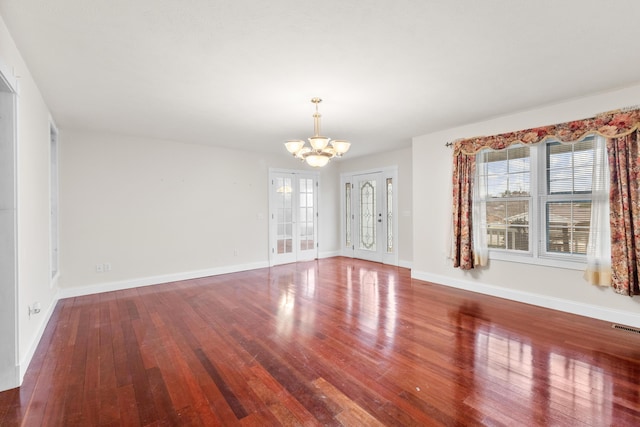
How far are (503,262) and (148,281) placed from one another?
5.56 metres

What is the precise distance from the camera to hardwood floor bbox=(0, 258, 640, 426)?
186cm

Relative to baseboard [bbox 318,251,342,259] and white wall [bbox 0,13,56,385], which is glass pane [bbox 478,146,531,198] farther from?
white wall [bbox 0,13,56,385]

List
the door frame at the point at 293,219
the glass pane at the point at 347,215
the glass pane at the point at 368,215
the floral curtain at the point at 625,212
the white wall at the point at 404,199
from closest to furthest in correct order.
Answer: the floral curtain at the point at 625,212, the white wall at the point at 404,199, the door frame at the point at 293,219, the glass pane at the point at 368,215, the glass pane at the point at 347,215

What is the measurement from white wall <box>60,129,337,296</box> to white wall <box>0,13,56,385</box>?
3.25 ft

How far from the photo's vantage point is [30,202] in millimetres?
2674

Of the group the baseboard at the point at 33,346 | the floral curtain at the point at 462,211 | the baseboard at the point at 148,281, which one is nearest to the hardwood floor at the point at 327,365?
the baseboard at the point at 33,346

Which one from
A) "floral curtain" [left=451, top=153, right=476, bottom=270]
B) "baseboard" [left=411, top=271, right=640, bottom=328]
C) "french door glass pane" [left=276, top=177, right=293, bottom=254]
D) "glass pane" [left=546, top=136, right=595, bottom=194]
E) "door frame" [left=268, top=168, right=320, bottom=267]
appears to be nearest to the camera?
"baseboard" [left=411, top=271, right=640, bottom=328]

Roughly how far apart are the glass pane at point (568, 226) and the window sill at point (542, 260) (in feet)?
0.42

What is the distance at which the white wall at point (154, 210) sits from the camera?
447cm

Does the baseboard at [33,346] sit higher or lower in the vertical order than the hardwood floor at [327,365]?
higher

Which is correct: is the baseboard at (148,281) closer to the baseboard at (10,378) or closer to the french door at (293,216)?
the french door at (293,216)

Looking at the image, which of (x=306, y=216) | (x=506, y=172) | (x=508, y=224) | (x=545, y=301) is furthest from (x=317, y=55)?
(x=306, y=216)

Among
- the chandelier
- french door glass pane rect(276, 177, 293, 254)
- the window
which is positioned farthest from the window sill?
french door glass pane rect(276, 177, 293, 254)

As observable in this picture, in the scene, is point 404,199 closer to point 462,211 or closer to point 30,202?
point 462,211
